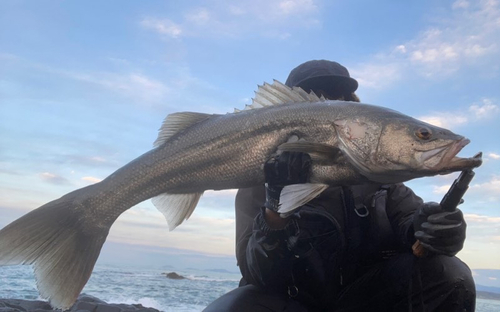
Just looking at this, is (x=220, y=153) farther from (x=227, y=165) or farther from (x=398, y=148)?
(x=398, y=148)

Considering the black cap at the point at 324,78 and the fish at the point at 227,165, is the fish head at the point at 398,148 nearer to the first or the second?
the fish at the point at 227,165

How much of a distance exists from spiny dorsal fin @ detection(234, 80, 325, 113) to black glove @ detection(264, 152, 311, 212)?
60cm

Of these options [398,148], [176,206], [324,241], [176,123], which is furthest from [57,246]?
[398,148]

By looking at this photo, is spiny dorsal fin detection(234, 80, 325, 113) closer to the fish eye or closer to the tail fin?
the fish eye

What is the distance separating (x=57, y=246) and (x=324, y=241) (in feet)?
8.01

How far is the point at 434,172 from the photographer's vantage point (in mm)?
3051

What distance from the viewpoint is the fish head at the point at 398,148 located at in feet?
9.97

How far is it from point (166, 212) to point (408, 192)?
2.79 meters

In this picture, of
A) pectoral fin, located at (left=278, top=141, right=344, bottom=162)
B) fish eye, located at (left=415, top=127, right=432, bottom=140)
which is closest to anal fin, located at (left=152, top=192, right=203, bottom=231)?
pectoral fin, located at (left=278, top=141, right=344, bottom=162)

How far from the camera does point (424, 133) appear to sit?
3180 millimetres

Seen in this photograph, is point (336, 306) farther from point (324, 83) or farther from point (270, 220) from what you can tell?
point (324, 83)

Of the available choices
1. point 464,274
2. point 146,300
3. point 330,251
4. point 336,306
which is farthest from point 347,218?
point 146,300

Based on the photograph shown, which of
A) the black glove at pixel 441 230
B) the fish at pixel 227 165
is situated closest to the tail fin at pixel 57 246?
the fish at pixel 227 165

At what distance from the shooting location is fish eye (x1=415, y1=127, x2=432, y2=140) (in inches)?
125
